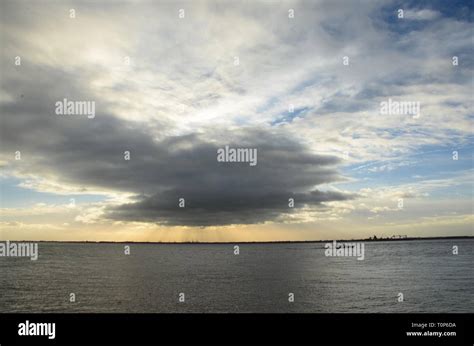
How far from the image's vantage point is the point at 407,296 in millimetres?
55188

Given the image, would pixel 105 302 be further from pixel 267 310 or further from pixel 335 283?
pixel 335 283

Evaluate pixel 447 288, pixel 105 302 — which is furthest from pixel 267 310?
pixel 447 288

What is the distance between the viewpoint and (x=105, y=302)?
50406mm
